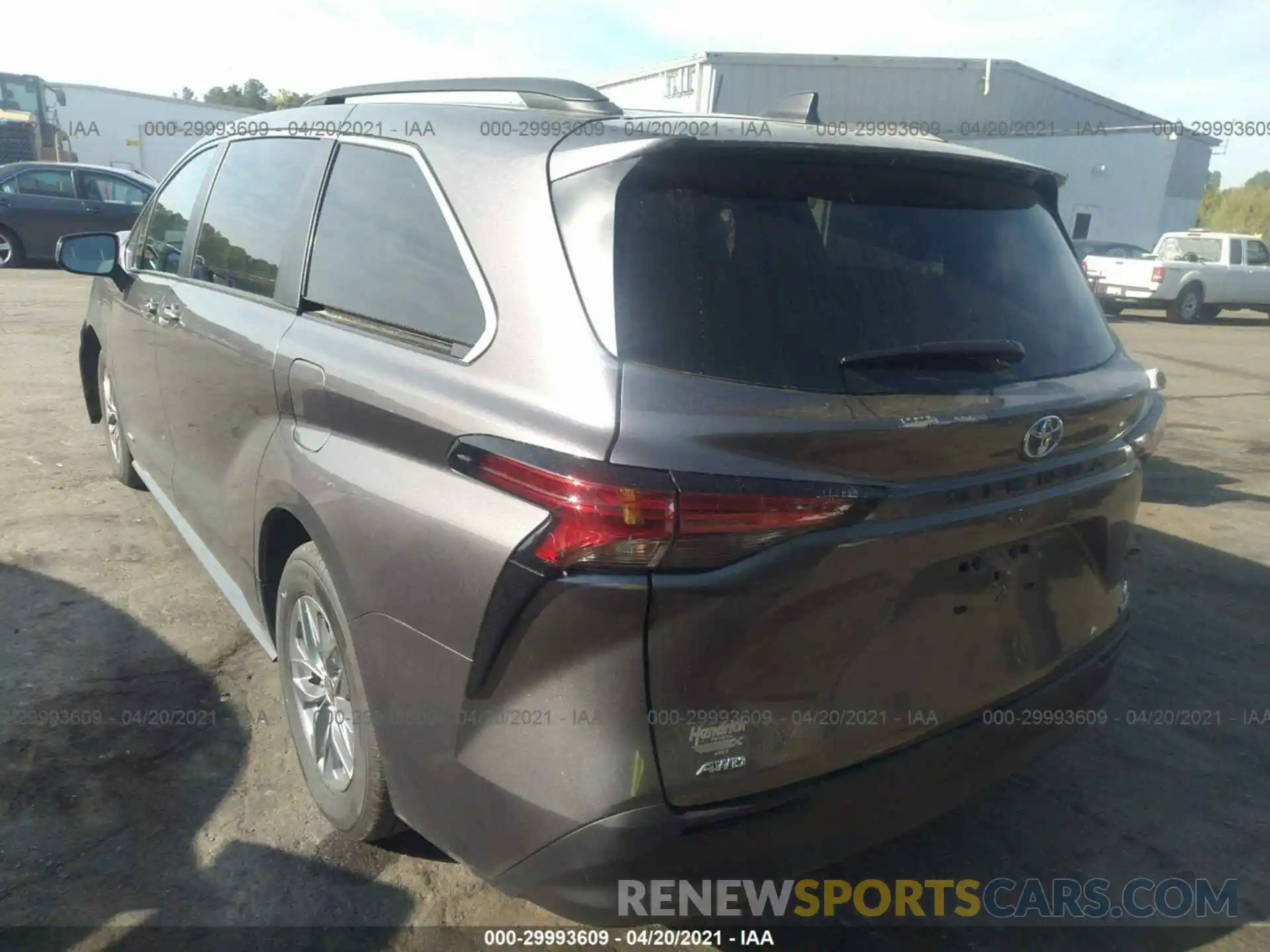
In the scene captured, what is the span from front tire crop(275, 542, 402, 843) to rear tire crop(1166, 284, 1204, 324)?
71.2 feet

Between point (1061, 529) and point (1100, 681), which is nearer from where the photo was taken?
point (1061, 529)

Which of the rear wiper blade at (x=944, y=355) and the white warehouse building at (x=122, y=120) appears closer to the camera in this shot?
the rear wiper blade at (x=944, y=355)

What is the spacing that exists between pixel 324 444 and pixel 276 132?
143 cm

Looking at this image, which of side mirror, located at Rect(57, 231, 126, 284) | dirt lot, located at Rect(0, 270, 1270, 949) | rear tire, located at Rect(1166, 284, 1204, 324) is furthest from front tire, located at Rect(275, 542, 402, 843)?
rear tire, located at Rect(1166, 284, 1204, 324)

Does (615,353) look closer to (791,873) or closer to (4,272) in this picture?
(791,873)

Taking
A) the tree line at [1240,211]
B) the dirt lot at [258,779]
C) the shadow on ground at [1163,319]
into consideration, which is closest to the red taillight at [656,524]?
the dirt lot at [258,779]

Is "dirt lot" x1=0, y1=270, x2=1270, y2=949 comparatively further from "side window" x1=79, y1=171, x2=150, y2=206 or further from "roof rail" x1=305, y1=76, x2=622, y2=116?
"side window" x1=79, y1=171, x2=150, y2=206

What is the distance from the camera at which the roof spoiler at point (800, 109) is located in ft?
9.70

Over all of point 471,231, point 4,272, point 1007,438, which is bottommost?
point 4,272

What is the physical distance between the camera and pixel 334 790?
263cm

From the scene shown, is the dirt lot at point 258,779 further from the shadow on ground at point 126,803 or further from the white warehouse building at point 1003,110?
the white warehouse building at point 1003,110

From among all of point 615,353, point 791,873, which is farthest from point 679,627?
point 791,873

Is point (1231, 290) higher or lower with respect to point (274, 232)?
lower

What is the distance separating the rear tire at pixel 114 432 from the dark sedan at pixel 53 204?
1218cm
